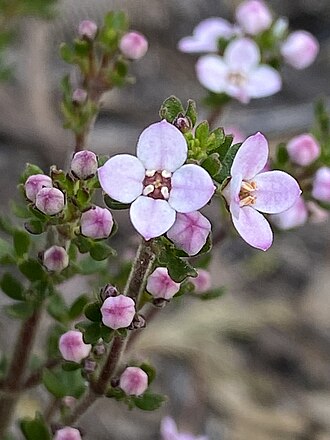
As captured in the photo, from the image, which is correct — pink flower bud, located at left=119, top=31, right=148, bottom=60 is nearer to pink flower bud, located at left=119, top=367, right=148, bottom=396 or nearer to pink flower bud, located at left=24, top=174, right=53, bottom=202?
pink flower bud, located at left=24, top=174, right=53, bottom=202

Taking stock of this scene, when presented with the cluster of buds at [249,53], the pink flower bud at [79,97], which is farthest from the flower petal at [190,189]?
the cluster of buds at [249,53]

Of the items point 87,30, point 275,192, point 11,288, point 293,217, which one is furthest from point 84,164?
point 293,217

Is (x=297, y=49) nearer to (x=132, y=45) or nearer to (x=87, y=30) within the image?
(x=132, y=45)

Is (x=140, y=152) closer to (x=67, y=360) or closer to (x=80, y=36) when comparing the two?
(x=67, y=360)

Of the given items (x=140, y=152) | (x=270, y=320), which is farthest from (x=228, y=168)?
(x=270, y=320)

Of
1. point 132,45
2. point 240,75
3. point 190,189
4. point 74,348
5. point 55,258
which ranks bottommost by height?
point 74,348

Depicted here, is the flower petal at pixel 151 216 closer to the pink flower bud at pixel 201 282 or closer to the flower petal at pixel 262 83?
the pink flower bud at pixel 201 282

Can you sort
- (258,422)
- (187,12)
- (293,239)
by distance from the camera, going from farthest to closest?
(187,12), (293,239), (258,422)
